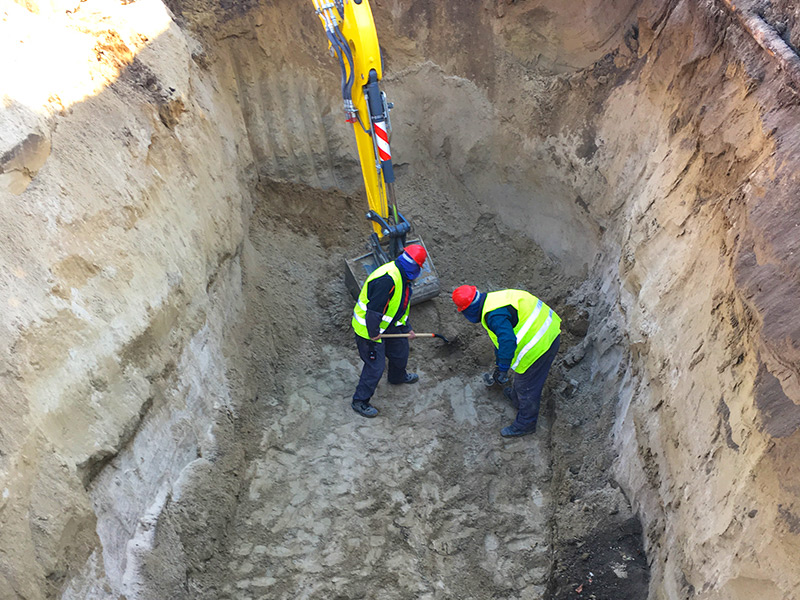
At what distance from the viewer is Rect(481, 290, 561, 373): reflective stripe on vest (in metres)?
4.26

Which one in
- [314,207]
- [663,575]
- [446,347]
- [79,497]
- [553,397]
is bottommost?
[79,497]

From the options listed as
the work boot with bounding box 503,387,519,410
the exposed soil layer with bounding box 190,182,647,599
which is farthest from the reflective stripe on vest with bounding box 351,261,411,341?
the work boot with bounding box 503,387,519,410

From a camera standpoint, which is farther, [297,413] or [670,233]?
[297,413]

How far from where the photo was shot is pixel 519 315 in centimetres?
427

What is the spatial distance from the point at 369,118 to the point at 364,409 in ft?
8.41

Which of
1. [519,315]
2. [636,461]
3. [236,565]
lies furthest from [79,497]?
[636,461]

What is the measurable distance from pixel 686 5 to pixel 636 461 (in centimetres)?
357

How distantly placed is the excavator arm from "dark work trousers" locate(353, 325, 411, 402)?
78 centimetres

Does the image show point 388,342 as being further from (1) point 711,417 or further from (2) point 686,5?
(2) point 686,5

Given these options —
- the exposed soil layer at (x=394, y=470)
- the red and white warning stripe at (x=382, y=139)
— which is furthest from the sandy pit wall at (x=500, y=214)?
the red and white warning stripe at (x=382, y=139)

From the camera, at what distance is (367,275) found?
562 centimetres

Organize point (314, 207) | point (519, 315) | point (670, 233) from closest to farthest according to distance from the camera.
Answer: point (670, 233) → point (519, 315) → point (314, 207)

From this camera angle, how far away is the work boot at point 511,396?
490 centimetres

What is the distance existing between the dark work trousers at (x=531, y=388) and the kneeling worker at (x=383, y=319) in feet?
3.46
